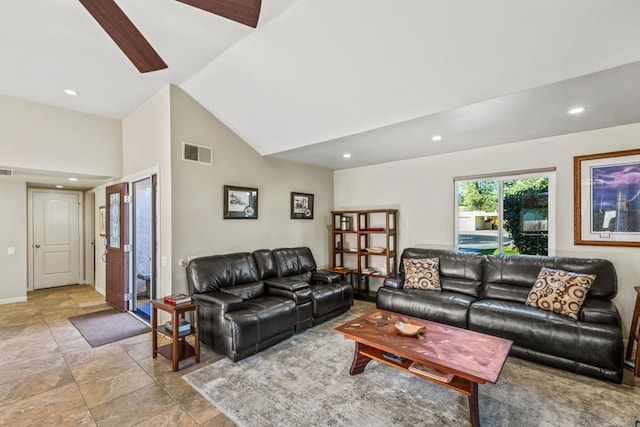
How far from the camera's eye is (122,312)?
450cm

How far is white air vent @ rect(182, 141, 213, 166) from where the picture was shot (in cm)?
381

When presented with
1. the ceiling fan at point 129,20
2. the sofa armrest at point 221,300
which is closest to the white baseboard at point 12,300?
the sofa armrest at point 221,300

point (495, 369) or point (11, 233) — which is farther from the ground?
point (11, 233)

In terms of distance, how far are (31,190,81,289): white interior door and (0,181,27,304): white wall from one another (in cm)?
75

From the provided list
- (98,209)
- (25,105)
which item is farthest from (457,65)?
(98,209)

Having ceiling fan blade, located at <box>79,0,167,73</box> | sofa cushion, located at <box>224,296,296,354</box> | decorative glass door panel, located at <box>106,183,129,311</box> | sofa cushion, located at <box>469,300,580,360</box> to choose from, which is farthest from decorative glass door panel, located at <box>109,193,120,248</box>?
sofa cushion, located at <box>469,300,580,360</box>

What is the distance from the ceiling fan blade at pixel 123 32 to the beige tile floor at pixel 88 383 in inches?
112

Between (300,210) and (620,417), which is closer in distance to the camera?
(620,417)

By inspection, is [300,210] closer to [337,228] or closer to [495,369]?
[337,228]

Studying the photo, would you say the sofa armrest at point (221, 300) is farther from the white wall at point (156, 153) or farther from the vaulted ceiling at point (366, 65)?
the vaulted ceiling at point (366, 65)

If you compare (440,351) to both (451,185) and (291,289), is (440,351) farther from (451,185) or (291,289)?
(451,185)

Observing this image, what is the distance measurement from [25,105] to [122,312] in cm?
317

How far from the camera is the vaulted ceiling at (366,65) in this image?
81.7 inches

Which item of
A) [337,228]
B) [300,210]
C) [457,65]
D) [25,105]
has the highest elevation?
[25,105]
